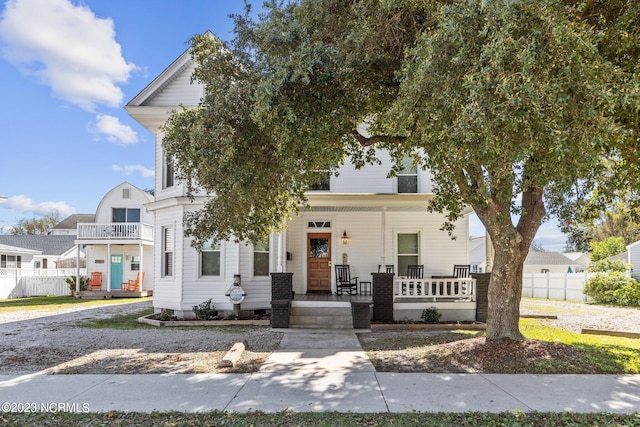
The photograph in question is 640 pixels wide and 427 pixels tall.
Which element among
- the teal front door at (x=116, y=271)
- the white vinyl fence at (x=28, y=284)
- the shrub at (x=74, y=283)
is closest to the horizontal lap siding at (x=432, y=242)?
the teal front door at (x=116, y=271)

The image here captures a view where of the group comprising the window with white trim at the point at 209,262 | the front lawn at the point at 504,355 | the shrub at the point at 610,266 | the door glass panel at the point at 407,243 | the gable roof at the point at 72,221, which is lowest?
the front lawn at the point at 504,355

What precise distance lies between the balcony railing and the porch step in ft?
51.4

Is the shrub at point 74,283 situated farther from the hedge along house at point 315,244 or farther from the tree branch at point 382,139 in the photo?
the tree branch at point 382,139

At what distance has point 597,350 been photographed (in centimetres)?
746

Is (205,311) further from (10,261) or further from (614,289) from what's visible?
(10,261)

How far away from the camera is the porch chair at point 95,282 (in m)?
23.6

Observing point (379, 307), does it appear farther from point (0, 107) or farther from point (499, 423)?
point (0, 107)

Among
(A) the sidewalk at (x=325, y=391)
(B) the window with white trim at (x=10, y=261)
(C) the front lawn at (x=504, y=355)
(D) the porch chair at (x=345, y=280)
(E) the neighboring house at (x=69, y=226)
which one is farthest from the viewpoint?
(E) the neighboring house at (x=69, y=226)

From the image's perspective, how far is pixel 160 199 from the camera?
42.5 ft

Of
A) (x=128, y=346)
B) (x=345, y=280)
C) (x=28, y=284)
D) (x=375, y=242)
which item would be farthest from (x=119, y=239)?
(x=128, y=346)

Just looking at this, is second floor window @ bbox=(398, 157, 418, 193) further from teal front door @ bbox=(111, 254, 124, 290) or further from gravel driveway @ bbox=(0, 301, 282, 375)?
teal front door @ bbox=(111, 254, 124, 290)

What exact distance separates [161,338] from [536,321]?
10.6 meters

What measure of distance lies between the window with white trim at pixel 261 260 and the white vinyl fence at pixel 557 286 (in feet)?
53.7

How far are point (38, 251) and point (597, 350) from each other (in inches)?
1290
